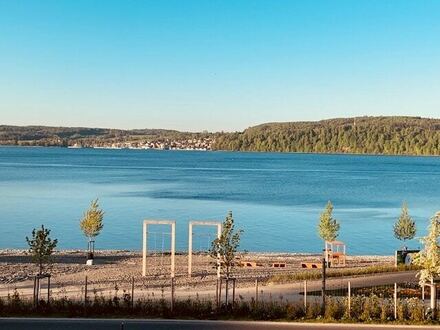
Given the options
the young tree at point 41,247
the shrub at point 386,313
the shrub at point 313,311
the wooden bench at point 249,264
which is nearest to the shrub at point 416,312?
the shrub at point 386,313

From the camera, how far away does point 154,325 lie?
19984 millimetres

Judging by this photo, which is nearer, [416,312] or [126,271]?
[416,312]

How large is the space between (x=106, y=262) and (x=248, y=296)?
17250 mm

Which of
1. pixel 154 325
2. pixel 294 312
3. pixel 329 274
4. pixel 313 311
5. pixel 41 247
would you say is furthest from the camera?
pixel 329 274

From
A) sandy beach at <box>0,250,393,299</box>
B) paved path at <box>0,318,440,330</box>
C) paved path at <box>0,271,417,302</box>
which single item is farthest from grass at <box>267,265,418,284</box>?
paved path at <box>0,318,440,330</box>

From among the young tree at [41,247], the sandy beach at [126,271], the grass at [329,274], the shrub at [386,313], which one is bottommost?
the sandy beach at [126,271]

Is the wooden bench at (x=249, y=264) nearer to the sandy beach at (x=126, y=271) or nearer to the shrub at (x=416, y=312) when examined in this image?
the sandy beach at (x=126, y=271)

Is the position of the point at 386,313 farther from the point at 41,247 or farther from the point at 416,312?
the point at 41,247

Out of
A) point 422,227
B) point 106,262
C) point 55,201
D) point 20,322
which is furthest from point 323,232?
point 55,201

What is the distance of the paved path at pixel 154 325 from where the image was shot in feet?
64.0

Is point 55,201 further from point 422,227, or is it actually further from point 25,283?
point 25,283

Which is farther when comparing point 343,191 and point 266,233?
point 343,191

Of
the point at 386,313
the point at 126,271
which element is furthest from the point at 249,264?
the point at 386,313

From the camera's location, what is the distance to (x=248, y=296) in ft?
92.6
